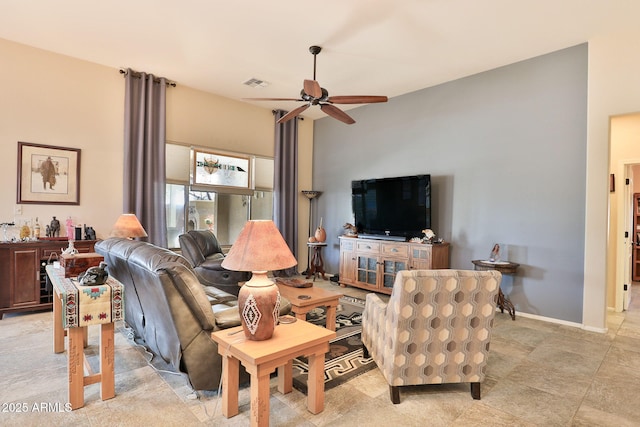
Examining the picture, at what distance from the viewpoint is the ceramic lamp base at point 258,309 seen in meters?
1.93

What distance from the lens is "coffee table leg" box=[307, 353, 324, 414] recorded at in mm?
2113

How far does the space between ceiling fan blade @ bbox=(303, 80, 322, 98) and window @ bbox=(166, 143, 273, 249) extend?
2910mm

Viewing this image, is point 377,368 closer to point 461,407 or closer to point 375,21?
point 461,407

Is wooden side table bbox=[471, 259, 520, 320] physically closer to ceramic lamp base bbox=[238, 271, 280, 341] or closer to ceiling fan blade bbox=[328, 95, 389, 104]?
ceiling fan blade bbox=[328, 95, 389, 104]

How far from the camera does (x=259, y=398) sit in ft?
5.92

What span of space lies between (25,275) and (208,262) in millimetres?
2103

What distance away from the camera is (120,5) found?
3318 mm

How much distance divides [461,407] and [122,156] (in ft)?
17.1

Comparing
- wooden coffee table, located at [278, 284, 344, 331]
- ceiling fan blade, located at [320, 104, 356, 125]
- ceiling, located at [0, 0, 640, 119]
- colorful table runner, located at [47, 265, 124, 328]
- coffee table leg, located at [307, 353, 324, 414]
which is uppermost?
ceiling, located at [0, 0, 640, 119]

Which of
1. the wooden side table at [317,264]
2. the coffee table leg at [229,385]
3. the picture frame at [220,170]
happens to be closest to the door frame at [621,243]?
the wooden side table at [317,264]

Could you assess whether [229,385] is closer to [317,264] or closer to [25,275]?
[25,275]

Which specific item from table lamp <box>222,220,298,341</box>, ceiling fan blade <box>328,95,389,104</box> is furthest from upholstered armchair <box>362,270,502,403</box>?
ceiling fan blade <box>328,95,389,104</box>

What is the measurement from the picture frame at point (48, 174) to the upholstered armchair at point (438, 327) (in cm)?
458

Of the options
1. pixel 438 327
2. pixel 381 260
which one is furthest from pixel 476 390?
pixel 381 260
